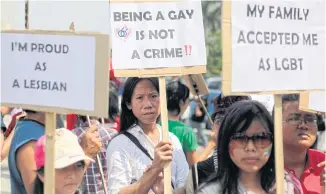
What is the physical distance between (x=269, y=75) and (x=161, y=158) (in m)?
0.79

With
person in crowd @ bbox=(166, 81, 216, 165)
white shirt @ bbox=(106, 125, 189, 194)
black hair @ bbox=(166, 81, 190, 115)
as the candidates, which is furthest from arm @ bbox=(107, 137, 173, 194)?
black hair @ bbox=(166, 81, 190, 115)

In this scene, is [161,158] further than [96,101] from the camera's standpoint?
Yes

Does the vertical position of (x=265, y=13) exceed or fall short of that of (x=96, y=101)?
it exceeds it

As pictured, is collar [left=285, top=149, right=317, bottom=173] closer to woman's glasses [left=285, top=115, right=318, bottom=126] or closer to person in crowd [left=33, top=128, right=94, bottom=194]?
woman's glasses [left=285, top=115, right=318, bottom=126]

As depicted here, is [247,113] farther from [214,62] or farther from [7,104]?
[214,62]

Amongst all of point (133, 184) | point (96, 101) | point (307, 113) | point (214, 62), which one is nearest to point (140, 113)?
point (133, 184)

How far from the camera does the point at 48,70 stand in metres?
Answer: 3.83

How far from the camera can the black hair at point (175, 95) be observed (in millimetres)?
6928

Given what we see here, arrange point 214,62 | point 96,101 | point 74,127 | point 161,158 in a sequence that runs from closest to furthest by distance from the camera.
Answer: point 96,101
point 161,158
point 74,127
point 214,62

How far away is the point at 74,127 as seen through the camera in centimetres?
611

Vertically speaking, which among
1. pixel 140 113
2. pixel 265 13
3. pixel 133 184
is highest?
pixel 265 13

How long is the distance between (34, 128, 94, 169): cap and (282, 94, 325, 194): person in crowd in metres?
1.12

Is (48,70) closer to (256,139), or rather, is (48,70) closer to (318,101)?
(256,139)

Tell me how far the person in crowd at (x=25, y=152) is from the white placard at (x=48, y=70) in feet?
1.65
